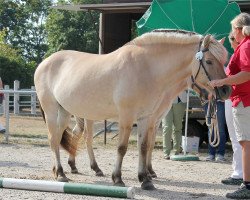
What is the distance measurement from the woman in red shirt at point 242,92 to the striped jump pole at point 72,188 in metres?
1.34

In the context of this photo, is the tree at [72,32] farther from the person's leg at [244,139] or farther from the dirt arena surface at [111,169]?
the person's leg at [244,139]

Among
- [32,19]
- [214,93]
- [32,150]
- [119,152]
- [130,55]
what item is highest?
[32,19]

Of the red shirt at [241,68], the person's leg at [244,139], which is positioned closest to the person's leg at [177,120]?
the red shirt at [241,68]

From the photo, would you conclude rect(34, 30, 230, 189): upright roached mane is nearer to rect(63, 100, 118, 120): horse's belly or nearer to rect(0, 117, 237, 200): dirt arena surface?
rect(63, 100, 118, 120): horse's belly

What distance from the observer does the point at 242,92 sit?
20.6 ft

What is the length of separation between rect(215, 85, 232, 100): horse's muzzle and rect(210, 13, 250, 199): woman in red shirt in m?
0.09

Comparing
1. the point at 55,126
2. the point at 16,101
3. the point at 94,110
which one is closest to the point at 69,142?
the point at 55,126

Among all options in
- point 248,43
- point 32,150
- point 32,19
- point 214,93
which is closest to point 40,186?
point 214,93

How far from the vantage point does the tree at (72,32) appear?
1783 inches

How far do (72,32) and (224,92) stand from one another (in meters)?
42.2

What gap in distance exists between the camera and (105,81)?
715 cm

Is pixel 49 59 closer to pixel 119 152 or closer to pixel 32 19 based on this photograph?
pixel 119 152

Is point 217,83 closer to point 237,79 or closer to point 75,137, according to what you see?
point 237,79

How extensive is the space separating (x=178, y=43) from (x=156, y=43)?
0.30 metres
